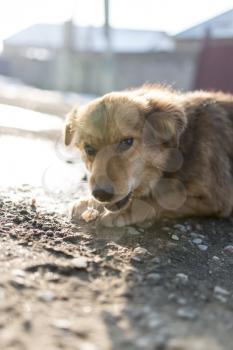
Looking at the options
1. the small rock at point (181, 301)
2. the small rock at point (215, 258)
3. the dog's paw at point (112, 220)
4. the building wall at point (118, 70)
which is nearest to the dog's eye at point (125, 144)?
the dog's paw at point (112, 220)

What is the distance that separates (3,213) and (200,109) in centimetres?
179

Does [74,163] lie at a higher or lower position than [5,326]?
lower

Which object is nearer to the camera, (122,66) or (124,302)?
(124,302)

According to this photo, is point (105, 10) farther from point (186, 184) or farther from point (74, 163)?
point (186, 184)

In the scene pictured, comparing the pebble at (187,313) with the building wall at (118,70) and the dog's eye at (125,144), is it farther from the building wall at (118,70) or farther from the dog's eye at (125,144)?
the building wall at (118,70)

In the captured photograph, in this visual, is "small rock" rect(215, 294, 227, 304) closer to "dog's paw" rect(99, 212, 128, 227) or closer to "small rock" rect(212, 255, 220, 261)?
"small rock" rect(212, 255, 220, 261)

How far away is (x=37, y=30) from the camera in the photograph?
49.6 meters

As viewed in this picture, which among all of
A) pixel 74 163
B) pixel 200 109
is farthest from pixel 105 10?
pixel 200 109

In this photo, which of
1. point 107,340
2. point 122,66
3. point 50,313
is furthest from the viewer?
point 122,66

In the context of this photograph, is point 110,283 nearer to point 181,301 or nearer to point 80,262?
point 80,262

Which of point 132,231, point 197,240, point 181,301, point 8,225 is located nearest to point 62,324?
point 181,301

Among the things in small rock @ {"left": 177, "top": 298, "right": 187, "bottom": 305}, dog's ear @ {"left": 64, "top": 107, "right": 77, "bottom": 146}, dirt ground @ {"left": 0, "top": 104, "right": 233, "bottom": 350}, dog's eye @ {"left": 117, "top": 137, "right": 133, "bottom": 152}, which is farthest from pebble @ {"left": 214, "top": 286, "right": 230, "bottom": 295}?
dog's ear @ {"left": 64, "top": 107, "right": 77, "bottom": 146}

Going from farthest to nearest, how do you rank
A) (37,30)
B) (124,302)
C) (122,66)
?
(37,30) < (122,66) < (124,302)

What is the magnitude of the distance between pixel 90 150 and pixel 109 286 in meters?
1.40
